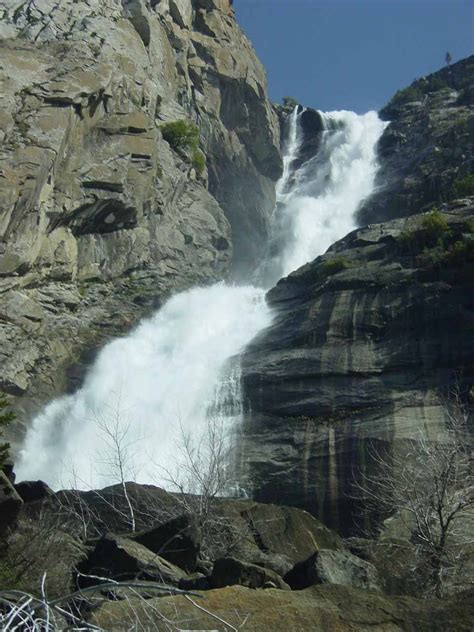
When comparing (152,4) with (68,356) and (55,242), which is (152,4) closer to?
(55,242)

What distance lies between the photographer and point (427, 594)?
1472 centimetres

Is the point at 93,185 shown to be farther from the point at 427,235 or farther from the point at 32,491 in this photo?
the point at 32,491

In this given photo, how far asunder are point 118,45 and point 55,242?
534 inches

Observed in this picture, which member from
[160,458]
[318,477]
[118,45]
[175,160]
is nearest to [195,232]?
[175,160]

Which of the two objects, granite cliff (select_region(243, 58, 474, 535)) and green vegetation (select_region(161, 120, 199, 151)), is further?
green vegetation (select_region(161, 120, 199, 151))

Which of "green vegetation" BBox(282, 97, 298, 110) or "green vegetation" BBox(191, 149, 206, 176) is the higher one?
"green vegetation" BBox(282, 97, 298, 110)

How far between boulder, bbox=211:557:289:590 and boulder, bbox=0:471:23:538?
4.50 m

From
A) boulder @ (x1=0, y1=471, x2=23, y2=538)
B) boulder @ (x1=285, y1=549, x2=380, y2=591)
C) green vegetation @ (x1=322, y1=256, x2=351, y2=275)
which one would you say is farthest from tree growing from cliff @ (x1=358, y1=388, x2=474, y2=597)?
green vegetation @ (x1=322, y1=256, x2=351, y2=275)

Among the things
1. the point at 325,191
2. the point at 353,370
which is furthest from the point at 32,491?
the point at 325,191

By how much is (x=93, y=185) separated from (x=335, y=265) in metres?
12.2

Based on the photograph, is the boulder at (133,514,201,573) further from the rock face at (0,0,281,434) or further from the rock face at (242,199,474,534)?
the rock face at (0,0,281,434)

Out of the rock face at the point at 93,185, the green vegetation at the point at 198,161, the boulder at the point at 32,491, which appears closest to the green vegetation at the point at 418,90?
the rock face at the point at 93,185

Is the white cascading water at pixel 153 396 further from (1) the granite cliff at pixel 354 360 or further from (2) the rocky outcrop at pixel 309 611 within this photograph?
(2) the rocky outcrop at pixel 309 611

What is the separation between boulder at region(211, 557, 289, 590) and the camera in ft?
40.0
